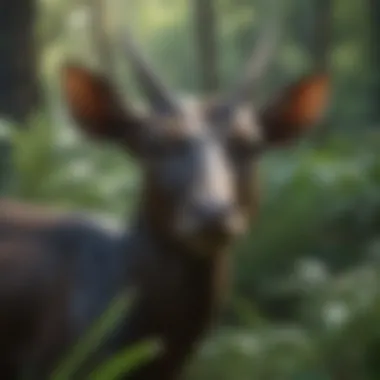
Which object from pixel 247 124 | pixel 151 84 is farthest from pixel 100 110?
pixel 247 124

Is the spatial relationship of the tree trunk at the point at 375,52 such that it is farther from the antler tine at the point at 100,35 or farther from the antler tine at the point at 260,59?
the antler tine at the point at 100,35

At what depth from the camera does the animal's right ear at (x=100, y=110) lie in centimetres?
123

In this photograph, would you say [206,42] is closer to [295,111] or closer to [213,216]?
[295,111]

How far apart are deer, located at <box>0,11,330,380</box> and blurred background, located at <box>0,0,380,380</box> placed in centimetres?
2

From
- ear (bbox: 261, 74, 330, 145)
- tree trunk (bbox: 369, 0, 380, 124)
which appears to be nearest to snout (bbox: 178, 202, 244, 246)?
ear (bbox: 261, 74, 330, 145)

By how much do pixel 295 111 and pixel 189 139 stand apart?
132 millimetres

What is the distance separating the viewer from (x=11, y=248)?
1.24 metres

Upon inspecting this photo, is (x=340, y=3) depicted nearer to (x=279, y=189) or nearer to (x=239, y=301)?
(x=279, y=189)

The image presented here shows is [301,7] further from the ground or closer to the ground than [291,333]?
further from the ground

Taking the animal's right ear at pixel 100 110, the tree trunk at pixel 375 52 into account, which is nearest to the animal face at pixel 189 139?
the animal's right ear at pixel 100 110

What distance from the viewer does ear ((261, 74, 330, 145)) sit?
1.24 metres

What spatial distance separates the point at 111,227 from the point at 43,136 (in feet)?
0.44

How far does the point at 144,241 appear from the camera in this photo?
48.8 inches

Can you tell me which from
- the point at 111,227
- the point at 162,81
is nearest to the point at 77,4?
the point at 162,81
